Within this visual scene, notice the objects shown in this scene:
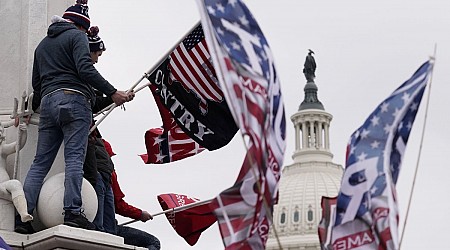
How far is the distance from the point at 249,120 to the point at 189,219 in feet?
15.2

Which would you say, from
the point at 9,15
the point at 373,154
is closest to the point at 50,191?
the point at 9,15

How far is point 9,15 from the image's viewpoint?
40.9ft

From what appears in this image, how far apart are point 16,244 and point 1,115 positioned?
4.99 feet

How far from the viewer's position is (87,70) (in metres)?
11.0

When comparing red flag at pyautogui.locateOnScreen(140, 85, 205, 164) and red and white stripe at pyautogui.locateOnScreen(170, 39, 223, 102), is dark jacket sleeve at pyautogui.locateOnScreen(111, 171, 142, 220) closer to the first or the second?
red flag at pyautogui.locateOnScreen(140, 85, 205, 164)

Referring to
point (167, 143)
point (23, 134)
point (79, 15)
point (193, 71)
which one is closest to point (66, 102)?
point (23, 134)

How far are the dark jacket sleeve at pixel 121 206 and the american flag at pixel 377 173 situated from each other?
3285 millimetres

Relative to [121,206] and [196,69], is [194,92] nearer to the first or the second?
[196,69]

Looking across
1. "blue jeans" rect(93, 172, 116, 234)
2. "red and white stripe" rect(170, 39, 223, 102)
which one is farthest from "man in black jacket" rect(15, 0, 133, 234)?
"red and white stripe" rect(170, 39, 223, 102)

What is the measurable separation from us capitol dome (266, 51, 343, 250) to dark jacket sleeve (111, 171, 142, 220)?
99756 mm

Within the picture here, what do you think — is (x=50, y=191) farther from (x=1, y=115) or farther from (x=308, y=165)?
(x=308, y=165)

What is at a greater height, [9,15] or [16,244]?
[9,15]

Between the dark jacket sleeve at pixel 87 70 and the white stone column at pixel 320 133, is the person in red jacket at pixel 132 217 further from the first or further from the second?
the white stone column at pixel 320 133

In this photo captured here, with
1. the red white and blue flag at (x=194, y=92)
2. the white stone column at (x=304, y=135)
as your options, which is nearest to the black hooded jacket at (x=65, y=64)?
the red white and blue flag at (x=194, y=92)
